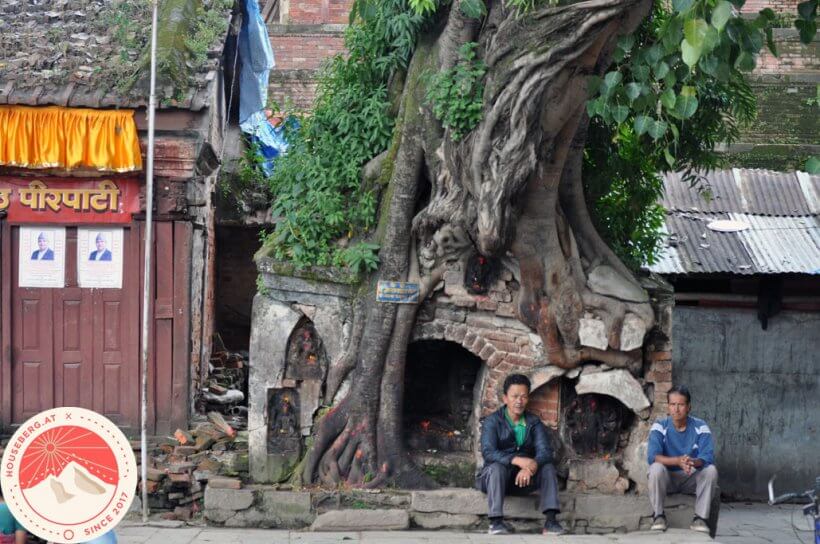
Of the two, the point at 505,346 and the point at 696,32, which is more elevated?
the point at 696,32

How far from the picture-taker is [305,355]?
9.48m

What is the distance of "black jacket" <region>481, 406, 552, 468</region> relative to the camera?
8500 millimetres

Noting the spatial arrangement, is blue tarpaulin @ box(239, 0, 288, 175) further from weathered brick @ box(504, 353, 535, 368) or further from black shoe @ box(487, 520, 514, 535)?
black shoe @ box(487, 520, 514, 535)

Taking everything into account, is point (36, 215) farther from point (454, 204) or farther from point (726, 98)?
point (726, 98)

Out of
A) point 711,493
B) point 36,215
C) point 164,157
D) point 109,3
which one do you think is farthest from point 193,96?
point 711,493

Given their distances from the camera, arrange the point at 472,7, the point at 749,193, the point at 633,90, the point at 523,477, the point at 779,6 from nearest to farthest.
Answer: the point at 633,90 < the point at 472,7 < the point at 523,477 < the point at 749,193 < the point at 779,6

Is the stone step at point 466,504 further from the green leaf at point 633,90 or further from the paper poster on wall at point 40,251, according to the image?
the paper poster on wall at point 40,251

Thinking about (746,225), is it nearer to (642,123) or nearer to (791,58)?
(791,58)

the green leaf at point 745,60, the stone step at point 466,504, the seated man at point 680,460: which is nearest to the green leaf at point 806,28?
the green leaf at point 745,60

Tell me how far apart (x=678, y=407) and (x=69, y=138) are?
635cm

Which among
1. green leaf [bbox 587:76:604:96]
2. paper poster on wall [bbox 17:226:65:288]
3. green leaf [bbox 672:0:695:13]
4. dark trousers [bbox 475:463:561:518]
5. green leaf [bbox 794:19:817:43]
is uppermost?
green leaf [bbox 794:19:817:43]

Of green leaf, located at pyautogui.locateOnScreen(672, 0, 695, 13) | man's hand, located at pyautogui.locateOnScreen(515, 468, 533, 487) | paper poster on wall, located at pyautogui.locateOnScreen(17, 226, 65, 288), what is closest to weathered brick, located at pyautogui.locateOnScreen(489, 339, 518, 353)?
man's hand, located at pyautogui.locateOnScreen(515, 468, 533, 487)

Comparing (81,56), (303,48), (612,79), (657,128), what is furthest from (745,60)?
(303,48)

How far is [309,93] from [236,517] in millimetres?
9612
